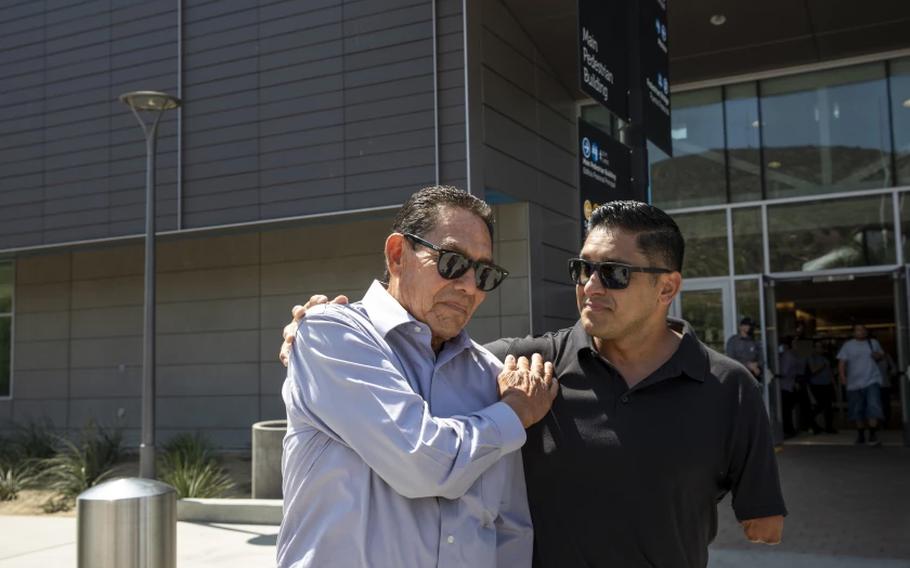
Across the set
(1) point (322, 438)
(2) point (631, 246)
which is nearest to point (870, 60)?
(2) point (631, 246)

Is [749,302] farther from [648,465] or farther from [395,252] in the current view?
[395,252]

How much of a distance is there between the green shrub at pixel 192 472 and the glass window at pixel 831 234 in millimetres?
8808

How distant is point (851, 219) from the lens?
13133 mm

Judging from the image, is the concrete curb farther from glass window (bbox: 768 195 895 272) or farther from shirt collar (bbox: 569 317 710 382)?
glass window (bbox: 768 195 895 272)

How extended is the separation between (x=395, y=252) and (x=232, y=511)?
7.48 meters

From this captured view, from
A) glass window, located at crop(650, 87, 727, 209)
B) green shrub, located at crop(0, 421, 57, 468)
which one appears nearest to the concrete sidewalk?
green shrub, located at crop(0, 421, 57, 468)

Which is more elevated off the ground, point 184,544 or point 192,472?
point 192,472

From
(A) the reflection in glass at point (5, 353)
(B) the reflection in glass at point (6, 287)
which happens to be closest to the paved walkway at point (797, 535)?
(A) the reflection in glass at point (5, 353)

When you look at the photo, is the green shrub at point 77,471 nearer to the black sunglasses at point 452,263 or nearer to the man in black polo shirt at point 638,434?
the man in black polo shirt at point 638,434

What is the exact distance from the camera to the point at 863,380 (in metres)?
13.2

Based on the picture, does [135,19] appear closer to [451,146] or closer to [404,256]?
[451,146]

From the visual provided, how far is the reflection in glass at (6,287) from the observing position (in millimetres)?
17344

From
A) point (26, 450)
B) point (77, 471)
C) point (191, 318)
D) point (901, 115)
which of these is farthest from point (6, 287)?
point (901, 115)

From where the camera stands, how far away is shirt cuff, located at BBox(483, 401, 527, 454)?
2.01 meters
